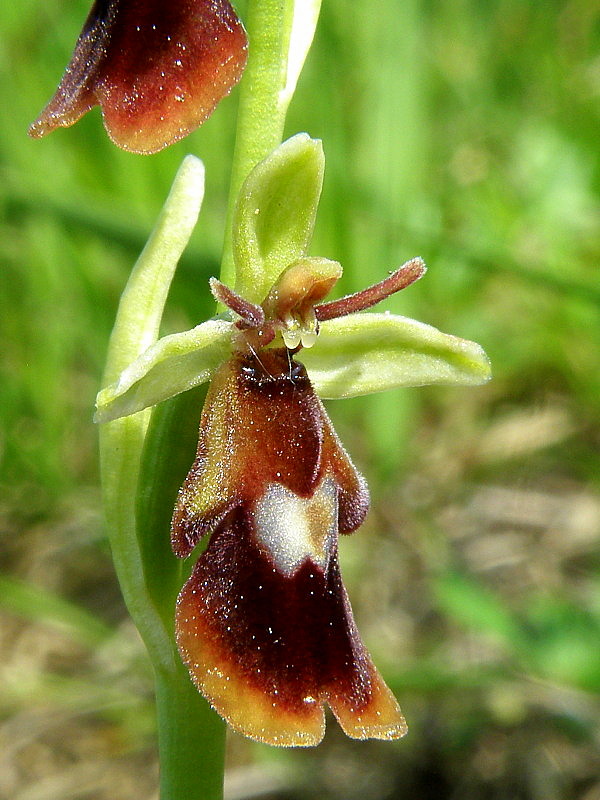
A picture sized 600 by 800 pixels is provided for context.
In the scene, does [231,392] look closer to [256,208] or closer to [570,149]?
[256,208]

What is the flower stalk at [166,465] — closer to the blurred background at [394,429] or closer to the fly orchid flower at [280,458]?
the fly orchid flower at [280,458]

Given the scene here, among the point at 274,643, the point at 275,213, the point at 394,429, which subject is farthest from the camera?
the point at 394,429

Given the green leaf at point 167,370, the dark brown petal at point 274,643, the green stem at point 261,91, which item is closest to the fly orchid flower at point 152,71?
the green stem at point 261,91

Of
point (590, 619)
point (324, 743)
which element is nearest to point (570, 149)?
point (590, 619)

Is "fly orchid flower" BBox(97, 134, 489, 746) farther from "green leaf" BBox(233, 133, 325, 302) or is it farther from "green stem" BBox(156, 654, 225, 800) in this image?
"green stem" BBox(156, 654, 225, 800)

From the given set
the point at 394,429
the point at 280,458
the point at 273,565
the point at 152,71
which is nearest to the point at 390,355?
the point at 280,458

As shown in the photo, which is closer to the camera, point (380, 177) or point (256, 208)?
point (256, 208)

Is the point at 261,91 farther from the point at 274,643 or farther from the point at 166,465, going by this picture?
the point at 274,643
